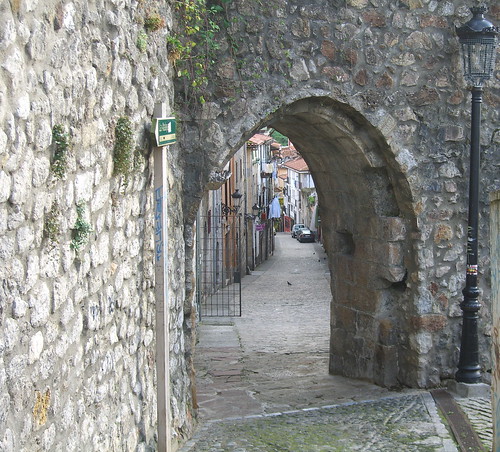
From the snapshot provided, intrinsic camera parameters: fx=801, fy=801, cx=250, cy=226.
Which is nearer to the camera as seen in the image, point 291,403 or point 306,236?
point 291,403

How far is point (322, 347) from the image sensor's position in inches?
408

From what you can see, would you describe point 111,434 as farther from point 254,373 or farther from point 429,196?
point 254,373

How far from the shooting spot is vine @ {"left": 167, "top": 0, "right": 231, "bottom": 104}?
605 centimetres

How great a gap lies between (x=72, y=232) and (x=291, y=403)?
4482mm

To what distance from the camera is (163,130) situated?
15.7ft

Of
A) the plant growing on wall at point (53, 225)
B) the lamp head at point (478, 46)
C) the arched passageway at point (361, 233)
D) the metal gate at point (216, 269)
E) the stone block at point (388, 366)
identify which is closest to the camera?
the plant growing on wall at point (53, 225)

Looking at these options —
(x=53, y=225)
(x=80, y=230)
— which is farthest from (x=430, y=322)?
(x=53, y=225)

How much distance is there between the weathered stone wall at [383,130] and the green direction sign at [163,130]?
5.39ft

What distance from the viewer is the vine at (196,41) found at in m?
6.05

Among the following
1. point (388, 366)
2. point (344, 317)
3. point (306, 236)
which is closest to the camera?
point (388, 366)

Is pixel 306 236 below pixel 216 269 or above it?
below

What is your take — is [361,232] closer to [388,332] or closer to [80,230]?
[388,332]

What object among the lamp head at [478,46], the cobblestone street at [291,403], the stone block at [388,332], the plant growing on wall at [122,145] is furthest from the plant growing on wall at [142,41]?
the stone block at [388,332]

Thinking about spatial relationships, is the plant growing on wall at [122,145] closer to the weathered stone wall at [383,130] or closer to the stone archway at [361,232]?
the weathered stone wall at [383,130]
